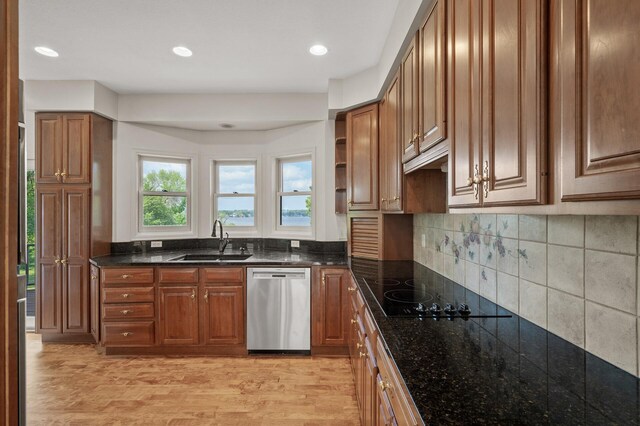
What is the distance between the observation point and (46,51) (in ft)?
8.94

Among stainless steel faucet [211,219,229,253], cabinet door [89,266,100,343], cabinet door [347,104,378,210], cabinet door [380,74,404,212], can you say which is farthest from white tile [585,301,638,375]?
cabinet door [89,266,100,343]

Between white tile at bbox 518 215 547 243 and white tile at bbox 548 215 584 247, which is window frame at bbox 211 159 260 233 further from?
white tile at bbox 548 215 584 247

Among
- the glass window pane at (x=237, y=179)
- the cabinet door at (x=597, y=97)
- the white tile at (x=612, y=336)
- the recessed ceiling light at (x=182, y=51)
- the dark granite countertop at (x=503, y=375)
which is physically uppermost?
the recessed ceiling light at (x=182, y=51)

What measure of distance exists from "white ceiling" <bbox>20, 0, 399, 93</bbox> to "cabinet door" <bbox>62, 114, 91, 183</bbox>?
445mm

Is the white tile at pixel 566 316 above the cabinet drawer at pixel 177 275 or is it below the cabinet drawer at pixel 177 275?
above

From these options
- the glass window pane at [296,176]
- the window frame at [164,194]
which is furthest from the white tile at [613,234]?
the window frame at [164,194]

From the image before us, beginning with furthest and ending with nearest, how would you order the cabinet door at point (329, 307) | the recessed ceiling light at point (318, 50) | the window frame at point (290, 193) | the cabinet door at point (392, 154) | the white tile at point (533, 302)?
the window frame at point (290, 193) < the cabinet door at point (329, 307) < the recessed ceiling light at point (318, 50) < the cabinet door at point (392, 154) < the white tile at point (533, 302)

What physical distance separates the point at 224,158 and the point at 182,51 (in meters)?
1.50

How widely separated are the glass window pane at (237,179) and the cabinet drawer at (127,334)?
69.7 inches

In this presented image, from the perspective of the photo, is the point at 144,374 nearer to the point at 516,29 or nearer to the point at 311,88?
the point at 311,88

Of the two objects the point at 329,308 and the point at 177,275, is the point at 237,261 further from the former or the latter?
the point at 329,308

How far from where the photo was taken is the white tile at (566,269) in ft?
3.49

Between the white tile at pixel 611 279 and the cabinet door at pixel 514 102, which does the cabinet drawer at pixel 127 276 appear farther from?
the white tile at pixel 611 279

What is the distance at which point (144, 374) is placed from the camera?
9.10 feet
